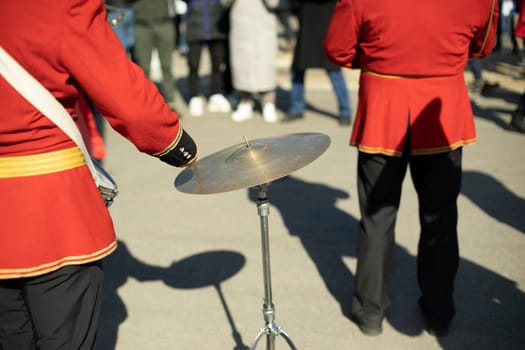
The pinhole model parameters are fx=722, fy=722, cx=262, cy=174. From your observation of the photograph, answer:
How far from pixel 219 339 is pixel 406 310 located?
962 mm

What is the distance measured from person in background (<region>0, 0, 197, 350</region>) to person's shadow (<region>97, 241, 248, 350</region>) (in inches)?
54.1

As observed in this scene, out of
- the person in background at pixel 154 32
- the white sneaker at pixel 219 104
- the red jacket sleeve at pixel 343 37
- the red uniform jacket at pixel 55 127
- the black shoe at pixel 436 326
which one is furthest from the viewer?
the white sneaker at pixel 219 104

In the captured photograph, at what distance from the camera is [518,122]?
675cm

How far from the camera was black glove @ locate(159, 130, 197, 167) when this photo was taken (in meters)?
2.30

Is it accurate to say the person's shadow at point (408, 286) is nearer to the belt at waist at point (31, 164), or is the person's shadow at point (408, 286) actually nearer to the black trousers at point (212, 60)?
the belt at waist at point (31, 164)

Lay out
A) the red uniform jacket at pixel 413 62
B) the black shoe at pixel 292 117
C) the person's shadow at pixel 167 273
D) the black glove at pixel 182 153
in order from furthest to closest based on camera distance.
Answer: the black shoe at pixel 292 117 < the person's shadow at pixel 167 273 < the red uniform jacket at pixel 413 62 < the black glove at pixel 182 153

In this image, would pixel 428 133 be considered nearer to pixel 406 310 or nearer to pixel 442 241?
A: pixel 442 241

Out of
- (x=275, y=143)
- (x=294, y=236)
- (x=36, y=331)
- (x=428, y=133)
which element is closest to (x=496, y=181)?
(x=294, y=236)

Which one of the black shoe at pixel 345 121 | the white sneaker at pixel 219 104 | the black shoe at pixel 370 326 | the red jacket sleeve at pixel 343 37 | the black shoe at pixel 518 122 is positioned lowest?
the white sneaker at pixel 219 104

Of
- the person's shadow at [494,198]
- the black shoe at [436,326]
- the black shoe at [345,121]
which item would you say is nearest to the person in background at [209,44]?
the black shoe at [345,121]

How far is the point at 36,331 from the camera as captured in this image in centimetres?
237

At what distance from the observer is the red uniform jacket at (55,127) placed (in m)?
2.03

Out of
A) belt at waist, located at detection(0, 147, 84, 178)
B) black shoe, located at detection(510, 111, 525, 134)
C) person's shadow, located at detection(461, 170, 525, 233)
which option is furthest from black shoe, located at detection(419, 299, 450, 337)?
black shoe, located at detection(510, 111, 525, 134)

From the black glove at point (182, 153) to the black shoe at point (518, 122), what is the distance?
16.7 feet
